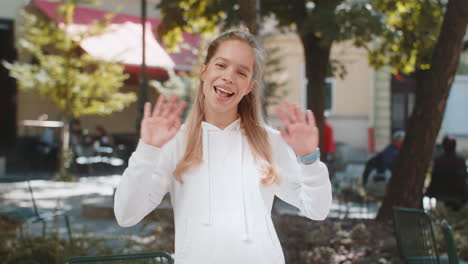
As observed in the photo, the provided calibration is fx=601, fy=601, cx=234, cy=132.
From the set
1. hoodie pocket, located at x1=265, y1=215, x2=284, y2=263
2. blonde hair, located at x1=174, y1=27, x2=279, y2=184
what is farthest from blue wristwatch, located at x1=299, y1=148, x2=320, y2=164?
hoodie pocket, located at x1=265, y1=215, x2=284, y2=263

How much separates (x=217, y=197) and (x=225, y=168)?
0.37ft

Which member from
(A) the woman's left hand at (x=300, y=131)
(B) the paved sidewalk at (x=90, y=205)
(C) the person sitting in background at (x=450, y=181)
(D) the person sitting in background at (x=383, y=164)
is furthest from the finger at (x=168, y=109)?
(D) the person sitting in background at (x=383, y=164)

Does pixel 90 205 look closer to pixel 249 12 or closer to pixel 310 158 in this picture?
pixel 249 12

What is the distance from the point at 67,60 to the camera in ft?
43.0

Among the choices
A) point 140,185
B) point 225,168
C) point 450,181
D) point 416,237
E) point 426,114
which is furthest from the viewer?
point 450,181

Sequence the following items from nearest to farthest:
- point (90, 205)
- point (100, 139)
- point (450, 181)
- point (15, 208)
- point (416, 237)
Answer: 1. point (416, 237)
2. point (15, 208)
3. point (450, 181)
4. point (90, 205)
5. point (100, 139)

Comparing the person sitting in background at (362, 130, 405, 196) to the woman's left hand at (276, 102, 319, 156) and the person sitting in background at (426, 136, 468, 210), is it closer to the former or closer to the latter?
the person sitting in background at (426, 136, 468, 210)

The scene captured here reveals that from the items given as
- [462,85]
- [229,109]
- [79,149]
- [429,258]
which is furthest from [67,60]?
[462,85]

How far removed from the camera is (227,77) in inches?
84.8

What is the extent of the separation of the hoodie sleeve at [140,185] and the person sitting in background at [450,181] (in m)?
6.73

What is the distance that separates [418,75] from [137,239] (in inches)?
159

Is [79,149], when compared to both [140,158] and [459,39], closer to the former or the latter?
[459,39]

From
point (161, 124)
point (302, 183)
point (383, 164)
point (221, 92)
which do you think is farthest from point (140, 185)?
point (383, 164)

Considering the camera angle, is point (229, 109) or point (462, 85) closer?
point (229, 109)
